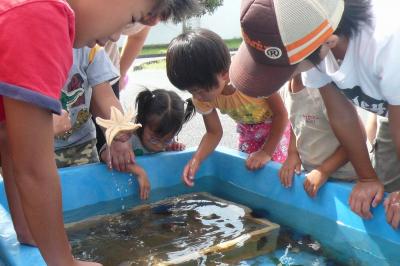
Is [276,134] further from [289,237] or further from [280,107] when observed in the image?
[289,237]

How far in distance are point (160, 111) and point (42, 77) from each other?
1200 millimetres

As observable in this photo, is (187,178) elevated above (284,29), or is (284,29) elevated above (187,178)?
(284,29)

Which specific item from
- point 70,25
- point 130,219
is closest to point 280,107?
point 130,219

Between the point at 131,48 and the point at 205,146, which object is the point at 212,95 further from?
the point at 131,48

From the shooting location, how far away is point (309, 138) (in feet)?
6.16

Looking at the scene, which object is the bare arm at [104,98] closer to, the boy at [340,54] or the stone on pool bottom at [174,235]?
the stone on pool bottom at [174,235]

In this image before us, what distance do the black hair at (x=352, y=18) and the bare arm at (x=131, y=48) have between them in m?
1.30

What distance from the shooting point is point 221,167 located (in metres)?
2.08

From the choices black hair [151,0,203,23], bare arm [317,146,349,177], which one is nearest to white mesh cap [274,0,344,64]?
black hair [151,0,203,23]

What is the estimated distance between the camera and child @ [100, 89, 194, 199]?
2072mm

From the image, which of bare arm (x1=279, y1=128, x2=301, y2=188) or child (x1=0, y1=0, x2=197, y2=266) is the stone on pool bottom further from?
→ child (x1=0, y1=0, x2=197, y2=266)

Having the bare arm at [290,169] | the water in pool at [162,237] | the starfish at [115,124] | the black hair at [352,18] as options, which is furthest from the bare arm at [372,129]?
the starfish at [115,124]

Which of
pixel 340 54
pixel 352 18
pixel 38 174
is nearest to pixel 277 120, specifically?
pixel 340 54

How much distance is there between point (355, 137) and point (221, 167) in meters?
0.65
